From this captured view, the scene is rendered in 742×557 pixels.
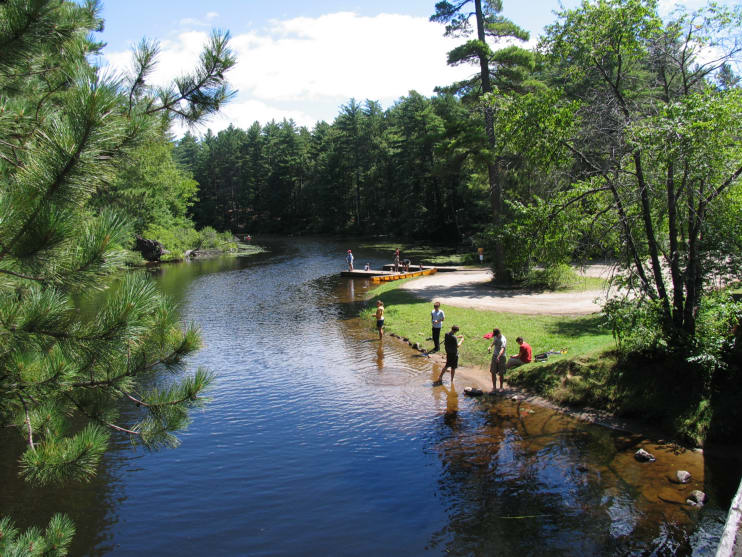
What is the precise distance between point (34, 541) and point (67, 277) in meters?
2.09

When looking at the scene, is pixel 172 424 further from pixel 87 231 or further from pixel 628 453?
pixel 628 453

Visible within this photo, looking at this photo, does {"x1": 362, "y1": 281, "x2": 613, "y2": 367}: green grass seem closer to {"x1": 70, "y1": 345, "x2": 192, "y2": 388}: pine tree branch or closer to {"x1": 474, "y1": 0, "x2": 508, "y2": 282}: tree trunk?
Result: {"x1": 474, "y1": 0, "x2": 508, "y2": 282}: tree trunk

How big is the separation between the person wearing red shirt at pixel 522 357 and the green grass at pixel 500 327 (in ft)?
2.07

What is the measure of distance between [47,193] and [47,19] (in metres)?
1.92

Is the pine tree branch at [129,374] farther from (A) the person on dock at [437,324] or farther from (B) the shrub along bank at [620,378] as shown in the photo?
(A) the person on dock at [437,324]

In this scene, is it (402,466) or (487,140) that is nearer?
(402,466)

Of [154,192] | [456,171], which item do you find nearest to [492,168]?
[456,171]

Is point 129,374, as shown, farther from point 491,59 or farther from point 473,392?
point 491,59

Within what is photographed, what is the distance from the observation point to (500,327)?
18.2 meters

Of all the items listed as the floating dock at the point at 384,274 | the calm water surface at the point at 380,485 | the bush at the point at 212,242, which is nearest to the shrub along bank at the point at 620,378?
the calm water surface at the point at 380,485

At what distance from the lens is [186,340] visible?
5203 mm

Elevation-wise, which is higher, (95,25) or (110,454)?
(95,25)

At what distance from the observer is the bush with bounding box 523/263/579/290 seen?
24719mm

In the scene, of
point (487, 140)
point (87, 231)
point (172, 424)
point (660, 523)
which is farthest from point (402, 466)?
point (487, 140)
